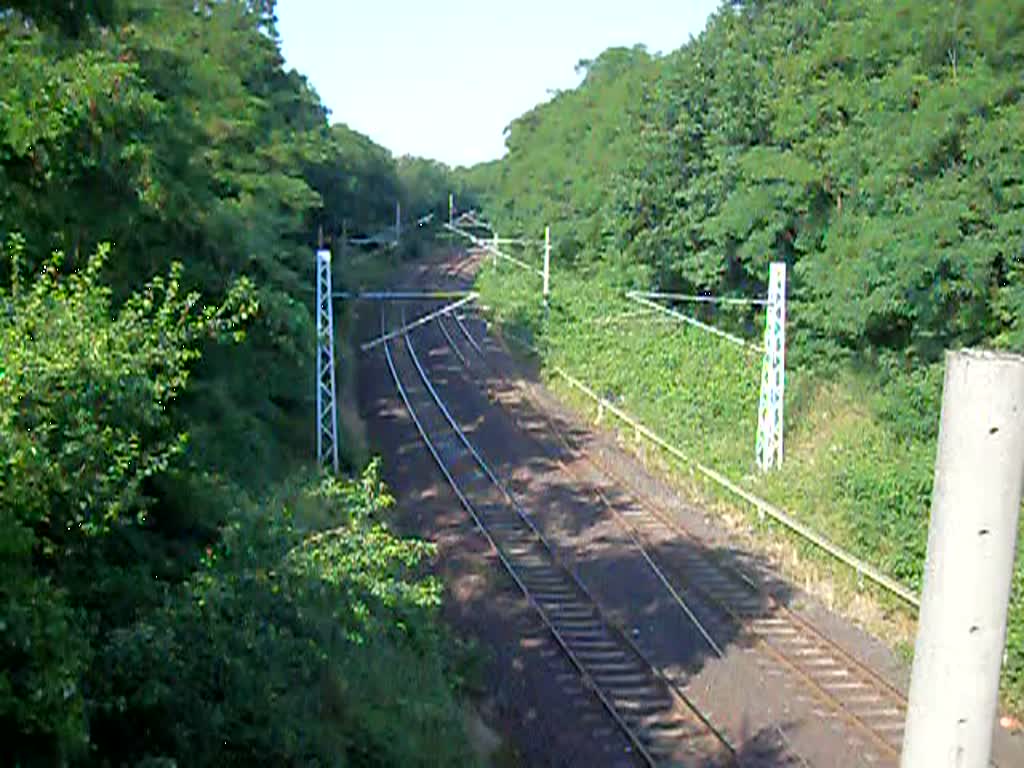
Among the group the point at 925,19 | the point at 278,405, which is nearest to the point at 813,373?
the point at 925,19

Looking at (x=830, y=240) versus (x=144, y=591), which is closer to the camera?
(x=144, y=591)

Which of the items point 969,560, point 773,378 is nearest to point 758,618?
point 773,378

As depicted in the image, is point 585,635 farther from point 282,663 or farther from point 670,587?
point 282,663

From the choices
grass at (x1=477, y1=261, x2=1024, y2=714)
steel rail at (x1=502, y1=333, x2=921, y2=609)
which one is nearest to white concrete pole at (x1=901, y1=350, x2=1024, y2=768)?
steel rail at (x1=502, y1=333, x2=921, y2=609)

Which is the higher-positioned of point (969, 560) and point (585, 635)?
point (969, 560)

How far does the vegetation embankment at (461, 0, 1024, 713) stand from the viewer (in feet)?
52.4

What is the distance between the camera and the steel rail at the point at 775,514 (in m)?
14.5

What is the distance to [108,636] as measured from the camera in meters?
5.36

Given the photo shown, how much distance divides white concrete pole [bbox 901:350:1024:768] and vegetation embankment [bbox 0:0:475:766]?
313cm

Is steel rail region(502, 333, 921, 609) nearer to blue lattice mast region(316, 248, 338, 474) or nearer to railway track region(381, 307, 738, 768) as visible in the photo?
railway track region(381, 307, 738, 768)

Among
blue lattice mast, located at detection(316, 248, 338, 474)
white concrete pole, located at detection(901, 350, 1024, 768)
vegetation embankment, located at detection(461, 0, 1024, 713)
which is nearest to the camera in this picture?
white concrete pole, located at detection(901, 350, 1024, 768)

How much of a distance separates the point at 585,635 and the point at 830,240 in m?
9.84

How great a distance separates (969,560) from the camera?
1.49 metres

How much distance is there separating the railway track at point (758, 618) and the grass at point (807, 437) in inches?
36.9
